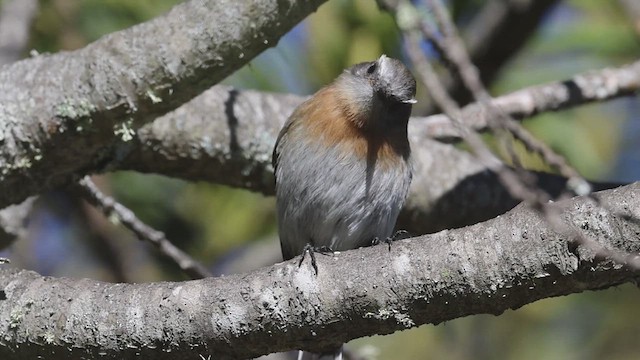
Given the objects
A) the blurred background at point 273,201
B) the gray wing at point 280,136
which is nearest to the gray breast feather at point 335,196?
the gray wing at point 280,136

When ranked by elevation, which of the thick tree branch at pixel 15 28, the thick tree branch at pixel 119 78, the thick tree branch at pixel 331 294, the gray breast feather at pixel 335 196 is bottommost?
the thick tree branch at pixel 331 294

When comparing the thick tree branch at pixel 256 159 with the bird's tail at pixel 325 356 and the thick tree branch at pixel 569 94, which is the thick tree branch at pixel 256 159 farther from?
the bird's tail at pixel 325 356

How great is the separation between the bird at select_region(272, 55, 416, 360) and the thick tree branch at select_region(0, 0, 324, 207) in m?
0.80

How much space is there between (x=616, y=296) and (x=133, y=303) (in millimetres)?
4356

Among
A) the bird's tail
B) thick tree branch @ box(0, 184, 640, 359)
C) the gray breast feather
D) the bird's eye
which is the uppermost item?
the bird's eye

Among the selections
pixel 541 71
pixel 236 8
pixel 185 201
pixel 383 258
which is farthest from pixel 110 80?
pixel 541 71

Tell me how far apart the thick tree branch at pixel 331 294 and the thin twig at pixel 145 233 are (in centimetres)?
104

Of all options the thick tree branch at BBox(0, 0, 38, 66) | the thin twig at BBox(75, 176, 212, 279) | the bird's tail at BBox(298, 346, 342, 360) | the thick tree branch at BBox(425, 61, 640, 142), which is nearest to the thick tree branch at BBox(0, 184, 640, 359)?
the thin twig at BBox(75, 176, 212, 279)

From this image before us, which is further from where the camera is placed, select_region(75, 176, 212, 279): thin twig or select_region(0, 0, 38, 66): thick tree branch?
select_region(0, 0, 38, 66): thick tree branch

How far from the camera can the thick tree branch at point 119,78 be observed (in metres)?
3.72

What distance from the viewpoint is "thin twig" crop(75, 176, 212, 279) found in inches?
171

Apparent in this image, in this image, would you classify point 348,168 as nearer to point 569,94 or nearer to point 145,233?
point 145,233

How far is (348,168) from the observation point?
4.46m

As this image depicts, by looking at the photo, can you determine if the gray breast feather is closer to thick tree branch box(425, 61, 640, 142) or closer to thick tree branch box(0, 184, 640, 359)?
thick tree branch box(425, 61, 640, 142)
